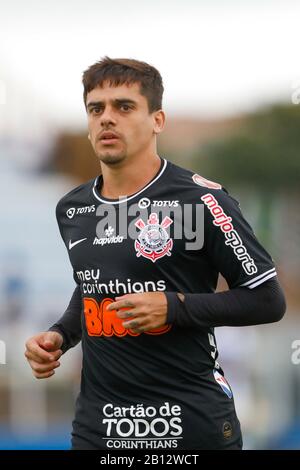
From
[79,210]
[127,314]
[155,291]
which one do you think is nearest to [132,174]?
[79,210]

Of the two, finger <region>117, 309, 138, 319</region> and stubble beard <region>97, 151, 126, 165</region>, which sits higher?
stubble beard <region>97, 151, 126, 165</region>

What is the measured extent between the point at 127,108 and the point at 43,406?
10.1m

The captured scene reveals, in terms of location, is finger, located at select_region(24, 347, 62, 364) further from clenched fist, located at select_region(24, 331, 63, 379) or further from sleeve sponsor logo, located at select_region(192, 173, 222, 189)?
sleeve sponsor logo, located at select_region(192, 173, 222, 189)

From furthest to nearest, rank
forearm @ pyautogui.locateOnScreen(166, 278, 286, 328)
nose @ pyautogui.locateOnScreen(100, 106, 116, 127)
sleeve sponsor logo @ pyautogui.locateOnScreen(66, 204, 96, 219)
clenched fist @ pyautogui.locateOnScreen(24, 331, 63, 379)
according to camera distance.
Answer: sleeve sponsor logo @ pyautogui.locateOnScreen(66, 204, 96, 219) → clenched fist @ pyautogui.locateOnScreen(24, 331, 63, 379) → nose @ pyautogui.locateOnScreen(100, 106, 116, 127) → forearm @ pyautogui.locateOnScreen(166, 278, 286, 328)

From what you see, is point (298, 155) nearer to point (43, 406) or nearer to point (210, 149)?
A: point (210, 149)

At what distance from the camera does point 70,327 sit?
501 centimetres

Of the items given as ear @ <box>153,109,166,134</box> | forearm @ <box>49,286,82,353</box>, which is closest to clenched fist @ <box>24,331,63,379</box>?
forearm @ <box>49,286,82,353</box>

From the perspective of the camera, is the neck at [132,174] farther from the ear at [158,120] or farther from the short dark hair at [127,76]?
the short dark hair at [127,76]

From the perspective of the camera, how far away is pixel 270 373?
14141mm

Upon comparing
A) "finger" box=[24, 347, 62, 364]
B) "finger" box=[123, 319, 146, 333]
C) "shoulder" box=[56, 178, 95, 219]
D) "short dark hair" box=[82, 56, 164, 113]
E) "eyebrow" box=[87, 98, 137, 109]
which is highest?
"short dark hair" box=[82, 56, 164, 113]

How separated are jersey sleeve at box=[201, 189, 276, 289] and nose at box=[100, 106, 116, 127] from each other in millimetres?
549

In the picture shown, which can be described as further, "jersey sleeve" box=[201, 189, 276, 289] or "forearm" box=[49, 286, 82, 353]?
"forearm" box=[49, 286, 82, 353]

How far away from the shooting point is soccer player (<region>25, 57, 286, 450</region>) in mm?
4480

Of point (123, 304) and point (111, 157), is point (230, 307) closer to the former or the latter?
point (123, 304)
